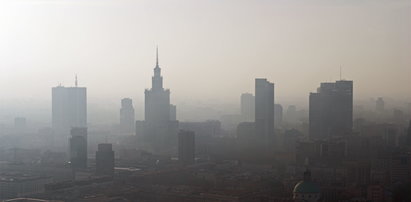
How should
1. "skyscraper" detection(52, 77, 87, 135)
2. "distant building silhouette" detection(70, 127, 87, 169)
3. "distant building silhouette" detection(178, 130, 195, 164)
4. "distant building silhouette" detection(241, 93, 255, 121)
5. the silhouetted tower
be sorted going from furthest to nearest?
1. "skyscraper" detection(52, 77, 87, 135)
2. the silhouetted tower
3. "distant building silhouette" detection(241, 93, 255, 121)
4. "distant building silhouette" detection(178, 130, 195, 164)
5. "distant building silhouette" detection(70, 127, 87, 169)

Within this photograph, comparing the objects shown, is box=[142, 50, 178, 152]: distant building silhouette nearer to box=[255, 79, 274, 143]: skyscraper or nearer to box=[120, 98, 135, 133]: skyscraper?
box=[120, 98, 135, 133]: skyscraper

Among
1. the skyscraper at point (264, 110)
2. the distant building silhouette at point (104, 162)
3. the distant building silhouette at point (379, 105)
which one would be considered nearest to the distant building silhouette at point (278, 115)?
the skyscraper at point (264, 110)

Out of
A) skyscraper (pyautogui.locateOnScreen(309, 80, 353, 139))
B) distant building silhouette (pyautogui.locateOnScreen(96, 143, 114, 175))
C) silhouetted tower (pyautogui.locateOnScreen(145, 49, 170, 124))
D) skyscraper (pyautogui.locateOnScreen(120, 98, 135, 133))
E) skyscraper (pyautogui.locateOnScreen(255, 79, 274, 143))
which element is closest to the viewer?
distant building silhouette (pyautogui.locateOnScreen(96, 143, 114, 175))

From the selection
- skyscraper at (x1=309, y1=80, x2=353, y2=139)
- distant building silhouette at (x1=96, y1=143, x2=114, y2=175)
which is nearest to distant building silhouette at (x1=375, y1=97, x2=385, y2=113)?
skyscraper at (x1=309, y1=80, x2=353, y2=139)

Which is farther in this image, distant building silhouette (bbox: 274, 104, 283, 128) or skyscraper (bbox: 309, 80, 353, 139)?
distant building silhouette (bbox: 274, 104, 283, 128)

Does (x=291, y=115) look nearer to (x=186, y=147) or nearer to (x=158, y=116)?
(x=186, y=147)

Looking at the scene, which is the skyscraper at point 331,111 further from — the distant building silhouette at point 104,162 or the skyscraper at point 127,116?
the skyscraper at point 127,116

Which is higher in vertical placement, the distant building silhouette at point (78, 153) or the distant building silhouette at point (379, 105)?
the distant building silhouette at point (379, 105)
